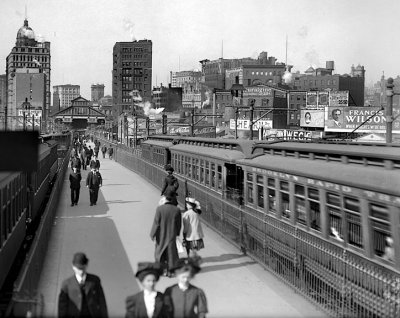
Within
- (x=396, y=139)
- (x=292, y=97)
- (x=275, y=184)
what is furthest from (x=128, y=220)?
(x=292, y=97)

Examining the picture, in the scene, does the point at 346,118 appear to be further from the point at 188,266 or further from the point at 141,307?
the point at 141,307

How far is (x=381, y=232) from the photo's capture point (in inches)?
342

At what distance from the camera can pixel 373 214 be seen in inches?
351

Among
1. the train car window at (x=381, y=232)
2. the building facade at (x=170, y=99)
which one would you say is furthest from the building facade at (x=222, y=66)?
the train car window at (x=381, y=232)

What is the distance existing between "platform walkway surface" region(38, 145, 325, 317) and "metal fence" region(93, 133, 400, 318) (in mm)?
250

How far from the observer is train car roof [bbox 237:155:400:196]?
28.6 feet

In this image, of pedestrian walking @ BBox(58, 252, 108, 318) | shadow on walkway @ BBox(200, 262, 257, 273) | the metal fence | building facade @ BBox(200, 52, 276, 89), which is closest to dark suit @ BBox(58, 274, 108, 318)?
pedestrian walking @ BBox(58, 252, 108, 318)

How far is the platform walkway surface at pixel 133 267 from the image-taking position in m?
9.74

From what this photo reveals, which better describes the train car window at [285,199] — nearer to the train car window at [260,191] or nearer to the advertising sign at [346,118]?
→ the train car window at [260,191]

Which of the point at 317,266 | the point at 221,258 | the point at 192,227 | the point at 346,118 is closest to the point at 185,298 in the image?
the point at 317,266

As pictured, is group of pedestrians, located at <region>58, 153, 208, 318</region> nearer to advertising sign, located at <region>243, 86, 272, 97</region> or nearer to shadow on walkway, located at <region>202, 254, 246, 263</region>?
shadow on walkway, located at <region>202, 254, 246, 263</region>

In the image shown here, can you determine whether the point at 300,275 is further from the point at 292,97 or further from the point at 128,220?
the point at 292,97

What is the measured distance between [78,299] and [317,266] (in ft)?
16.4

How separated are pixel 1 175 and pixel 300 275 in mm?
5443
